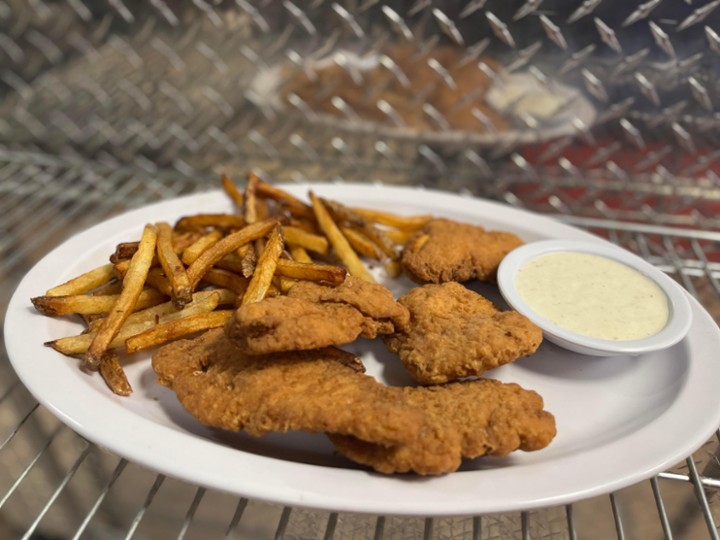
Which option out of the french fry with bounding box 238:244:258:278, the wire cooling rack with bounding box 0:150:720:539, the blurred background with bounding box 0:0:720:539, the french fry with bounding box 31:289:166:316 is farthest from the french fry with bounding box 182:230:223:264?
the blurred background with bounding box 0:0:720:539

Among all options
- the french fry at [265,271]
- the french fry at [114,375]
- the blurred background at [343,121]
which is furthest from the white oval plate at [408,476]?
the blurred background at [343,121]

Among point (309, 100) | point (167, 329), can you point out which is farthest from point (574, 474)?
point (309, 100)

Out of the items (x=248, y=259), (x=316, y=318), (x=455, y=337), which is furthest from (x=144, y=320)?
(x=455, y=337)

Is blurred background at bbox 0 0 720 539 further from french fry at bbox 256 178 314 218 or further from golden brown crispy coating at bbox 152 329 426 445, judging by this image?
french fry at bbox 256 178 314 218

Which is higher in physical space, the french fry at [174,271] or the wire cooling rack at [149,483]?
the french fry at [174,271]

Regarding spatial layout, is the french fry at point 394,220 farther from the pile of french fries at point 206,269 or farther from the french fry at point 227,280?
the french fry at point 227,280

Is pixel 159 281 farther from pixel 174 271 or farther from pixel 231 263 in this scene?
pixel 231 263
